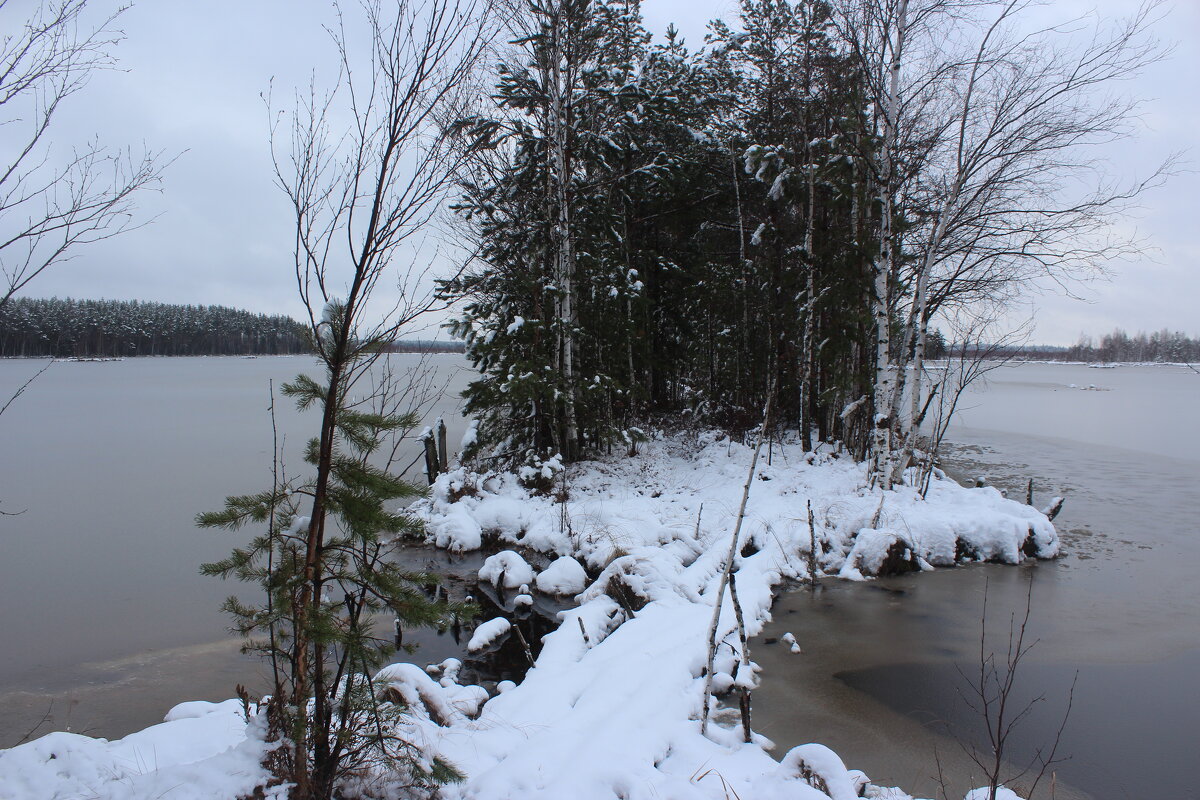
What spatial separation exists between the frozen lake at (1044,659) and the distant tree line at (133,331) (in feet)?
160

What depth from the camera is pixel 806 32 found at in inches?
475

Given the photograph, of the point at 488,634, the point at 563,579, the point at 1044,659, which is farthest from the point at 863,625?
the point at 488,634

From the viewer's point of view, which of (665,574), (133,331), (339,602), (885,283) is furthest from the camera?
(133,331)

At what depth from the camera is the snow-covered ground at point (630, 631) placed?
3.49 meters

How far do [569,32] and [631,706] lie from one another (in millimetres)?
11009

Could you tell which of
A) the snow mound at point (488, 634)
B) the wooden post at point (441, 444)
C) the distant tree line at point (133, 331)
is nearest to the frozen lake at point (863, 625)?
the snow mound at point (488, 634)

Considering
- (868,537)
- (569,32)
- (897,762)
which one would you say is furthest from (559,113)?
(897,762)

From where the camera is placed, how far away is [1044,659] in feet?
19.4

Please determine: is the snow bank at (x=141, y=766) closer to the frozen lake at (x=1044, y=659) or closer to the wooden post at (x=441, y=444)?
the frozen lake at (x=1044, y=659)

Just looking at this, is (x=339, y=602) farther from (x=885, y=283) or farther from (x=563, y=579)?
(x=885, y=283)

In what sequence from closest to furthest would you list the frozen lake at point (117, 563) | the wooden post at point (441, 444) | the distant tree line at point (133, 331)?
1. the frozen lake at point (117, 563)
2. the wooden post at point (441, 444)
3. the distant tree line at point (133, 331)

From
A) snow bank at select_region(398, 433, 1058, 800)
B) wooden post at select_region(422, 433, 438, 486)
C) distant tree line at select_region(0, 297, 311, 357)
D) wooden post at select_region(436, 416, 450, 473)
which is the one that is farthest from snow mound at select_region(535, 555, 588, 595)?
distant tree line at select_region(0, 297, 311, 357)

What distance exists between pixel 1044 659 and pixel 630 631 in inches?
158

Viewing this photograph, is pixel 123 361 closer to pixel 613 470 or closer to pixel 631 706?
pixel 613 470
